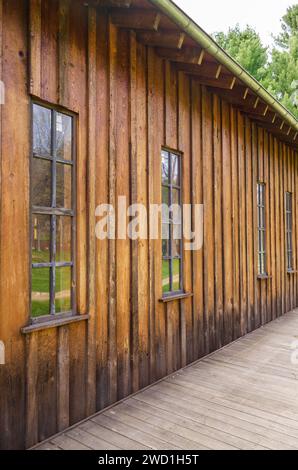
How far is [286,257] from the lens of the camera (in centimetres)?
681

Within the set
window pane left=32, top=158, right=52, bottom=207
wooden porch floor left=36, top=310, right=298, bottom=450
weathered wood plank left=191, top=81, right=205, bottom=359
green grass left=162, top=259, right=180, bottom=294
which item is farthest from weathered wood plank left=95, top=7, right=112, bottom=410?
weathered wood plank left=191, top=81, right=205, bottom=359

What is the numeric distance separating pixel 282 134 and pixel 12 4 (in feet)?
16.5

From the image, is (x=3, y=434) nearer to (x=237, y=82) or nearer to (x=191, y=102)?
(x=191, y=102)

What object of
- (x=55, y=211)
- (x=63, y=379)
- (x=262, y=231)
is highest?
(x=55, y=211)

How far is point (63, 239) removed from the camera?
263 cm

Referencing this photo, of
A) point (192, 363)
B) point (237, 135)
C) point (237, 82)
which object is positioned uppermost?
point (237, 82)

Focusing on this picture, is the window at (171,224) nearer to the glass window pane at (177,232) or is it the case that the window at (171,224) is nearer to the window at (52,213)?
the glass window pane at (177,232)

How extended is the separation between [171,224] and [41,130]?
174cm

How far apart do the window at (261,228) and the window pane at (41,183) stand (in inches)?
167

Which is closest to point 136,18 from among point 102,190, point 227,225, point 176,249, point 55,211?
point 102,190

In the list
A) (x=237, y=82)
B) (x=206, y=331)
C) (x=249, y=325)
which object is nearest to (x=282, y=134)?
(x=237, y=82)

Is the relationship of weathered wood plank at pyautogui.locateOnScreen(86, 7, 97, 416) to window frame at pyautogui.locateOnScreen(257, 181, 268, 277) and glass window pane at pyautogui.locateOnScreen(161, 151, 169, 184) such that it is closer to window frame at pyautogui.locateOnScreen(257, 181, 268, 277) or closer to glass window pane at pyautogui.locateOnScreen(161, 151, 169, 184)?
glass window pane at pyautogui.locateOnScreen(161, 151, 169, 184)

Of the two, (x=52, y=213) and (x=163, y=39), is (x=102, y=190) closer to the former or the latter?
(x=52, y=213)

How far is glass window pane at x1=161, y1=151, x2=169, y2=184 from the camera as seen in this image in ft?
12.2
